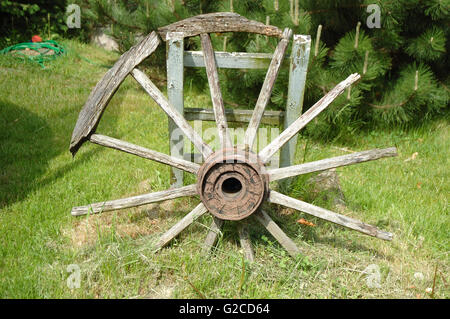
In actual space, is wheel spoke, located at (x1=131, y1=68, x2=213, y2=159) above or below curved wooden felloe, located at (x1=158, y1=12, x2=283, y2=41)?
below

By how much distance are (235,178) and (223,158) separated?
0.14 meters

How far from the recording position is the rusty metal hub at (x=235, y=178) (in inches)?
89.2

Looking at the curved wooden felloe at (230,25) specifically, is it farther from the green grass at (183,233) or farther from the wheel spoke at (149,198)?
the green grass at (183,233)

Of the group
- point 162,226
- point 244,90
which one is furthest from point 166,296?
point 244,90

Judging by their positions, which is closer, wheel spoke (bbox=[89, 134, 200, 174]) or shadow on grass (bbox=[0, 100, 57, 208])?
wheel spoke (bbox=[89, 134, 200, 174])

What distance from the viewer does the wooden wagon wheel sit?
2297mm

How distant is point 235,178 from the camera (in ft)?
7.57

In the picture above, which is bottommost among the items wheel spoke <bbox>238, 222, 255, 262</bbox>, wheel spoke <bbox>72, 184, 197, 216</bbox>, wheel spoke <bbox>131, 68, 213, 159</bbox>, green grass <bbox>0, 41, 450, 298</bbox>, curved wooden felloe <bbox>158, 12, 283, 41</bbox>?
green grass <bbox>0, 41, 450, 298</bbox>

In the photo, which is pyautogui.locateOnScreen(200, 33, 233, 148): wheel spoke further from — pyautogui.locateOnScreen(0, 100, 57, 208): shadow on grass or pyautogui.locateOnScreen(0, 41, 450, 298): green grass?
pyautogui.locateOnScreen(0, 100, 57, 208): shadow on grass

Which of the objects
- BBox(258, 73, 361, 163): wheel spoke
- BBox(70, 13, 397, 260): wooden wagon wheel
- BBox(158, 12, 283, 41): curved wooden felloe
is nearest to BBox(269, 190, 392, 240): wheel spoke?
BBox(70, 13, 397, 260): wooden wagon wheel

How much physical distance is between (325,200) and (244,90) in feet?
6.16

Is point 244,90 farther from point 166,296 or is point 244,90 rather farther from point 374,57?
point 166,296

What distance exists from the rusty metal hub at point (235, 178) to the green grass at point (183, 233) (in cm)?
36

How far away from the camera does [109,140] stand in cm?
246
